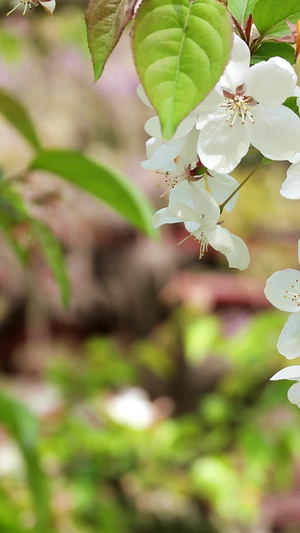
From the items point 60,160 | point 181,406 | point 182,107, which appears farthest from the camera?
point 181,406

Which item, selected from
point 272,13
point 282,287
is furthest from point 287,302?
point 272,13

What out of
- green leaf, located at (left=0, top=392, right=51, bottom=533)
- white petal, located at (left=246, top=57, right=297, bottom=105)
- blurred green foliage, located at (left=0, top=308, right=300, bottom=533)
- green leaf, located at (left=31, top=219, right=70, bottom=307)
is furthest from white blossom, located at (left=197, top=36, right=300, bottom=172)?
blurred green foliage, located at (left=0, top=308, right=300, bottom=533)

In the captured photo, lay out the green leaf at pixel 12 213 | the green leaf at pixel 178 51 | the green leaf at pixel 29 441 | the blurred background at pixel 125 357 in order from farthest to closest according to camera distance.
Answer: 1. the blurred background at pixel 125 357
2. the green leaf at pixel 29 441
3. the green leaf at pixel 12 213
4. the green leaf at pixel 178 51

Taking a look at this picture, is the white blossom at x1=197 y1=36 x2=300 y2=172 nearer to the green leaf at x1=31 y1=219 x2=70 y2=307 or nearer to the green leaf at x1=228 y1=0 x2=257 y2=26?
the green leaf at x1=228 y1=0 x2=257 y2=26

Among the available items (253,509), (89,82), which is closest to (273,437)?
(253,509)

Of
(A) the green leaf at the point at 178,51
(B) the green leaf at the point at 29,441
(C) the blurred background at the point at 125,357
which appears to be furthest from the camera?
(C) the blurred background at the point at 125,357

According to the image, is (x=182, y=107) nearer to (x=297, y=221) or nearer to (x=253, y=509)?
(x=253, y=509)

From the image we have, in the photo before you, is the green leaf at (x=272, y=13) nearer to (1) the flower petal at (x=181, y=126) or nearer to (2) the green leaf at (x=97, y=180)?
(1) the flower petal at (x=181, y=126)

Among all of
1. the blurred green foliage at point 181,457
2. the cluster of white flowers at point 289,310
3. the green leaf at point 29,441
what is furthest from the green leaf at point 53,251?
the blurred green foliage at point 181,457
